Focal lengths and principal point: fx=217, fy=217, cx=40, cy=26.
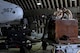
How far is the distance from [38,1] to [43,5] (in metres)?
0.44

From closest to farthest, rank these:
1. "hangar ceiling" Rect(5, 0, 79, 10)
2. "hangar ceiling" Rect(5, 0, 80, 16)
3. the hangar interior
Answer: the hangar interior < "hangar ceiling" Rect(5, 0, 79, 10) < "hangar ceiling" Rect(5, 0, 80, 16)

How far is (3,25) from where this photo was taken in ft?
41.2

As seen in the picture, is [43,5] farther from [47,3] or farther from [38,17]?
[38,17]

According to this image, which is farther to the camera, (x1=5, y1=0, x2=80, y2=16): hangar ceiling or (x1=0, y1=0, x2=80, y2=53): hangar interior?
(x1=5, y1=0, x2=80, y2=16): hangar ceiling

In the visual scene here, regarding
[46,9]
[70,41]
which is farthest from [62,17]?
[46,9]

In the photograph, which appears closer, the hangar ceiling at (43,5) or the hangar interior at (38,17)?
the hangar interior at (38,17)

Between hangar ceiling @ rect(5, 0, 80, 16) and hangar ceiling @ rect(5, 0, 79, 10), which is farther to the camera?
hangar ceiling @ rect(5, 0, 80, 16)

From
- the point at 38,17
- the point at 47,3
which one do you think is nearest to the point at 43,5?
the point at 47,3

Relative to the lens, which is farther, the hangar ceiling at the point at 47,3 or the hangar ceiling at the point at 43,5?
the hangar ceiling at the point at 43,5

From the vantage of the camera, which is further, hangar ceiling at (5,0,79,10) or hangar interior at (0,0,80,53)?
hangar ceiling at (5,0,79,10)

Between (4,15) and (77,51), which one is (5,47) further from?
(77,51)

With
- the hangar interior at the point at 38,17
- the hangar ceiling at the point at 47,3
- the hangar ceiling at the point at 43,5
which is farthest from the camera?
the hangar ceiling at the point at 43,5

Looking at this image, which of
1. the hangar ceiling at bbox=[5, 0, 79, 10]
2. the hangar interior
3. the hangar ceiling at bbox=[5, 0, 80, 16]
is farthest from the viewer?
the hangar ceiling at bbox=[5, 0, 80, 16]

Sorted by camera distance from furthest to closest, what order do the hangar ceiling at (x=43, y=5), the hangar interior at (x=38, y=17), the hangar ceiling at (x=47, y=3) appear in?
the hangar ceiling at (x=43, y=5), the hangar ceiling at (x=47, y=3), the hangar interior at (x=38, y=17)
